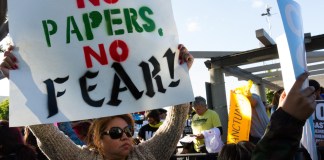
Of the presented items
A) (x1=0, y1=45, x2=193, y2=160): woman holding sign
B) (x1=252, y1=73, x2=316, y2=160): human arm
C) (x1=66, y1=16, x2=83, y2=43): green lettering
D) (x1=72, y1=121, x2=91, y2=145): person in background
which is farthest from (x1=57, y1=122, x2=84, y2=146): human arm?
(x1=252, y1=73, x2=316, y2=160): human arm

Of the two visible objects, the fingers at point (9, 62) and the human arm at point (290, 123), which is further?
the fingers at point (9, 62)

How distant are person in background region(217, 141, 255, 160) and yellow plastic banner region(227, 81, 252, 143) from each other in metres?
1.22

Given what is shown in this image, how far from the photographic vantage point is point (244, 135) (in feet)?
11.8

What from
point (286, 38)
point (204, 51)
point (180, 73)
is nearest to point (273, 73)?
point (204, 51)

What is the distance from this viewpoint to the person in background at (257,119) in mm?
3882

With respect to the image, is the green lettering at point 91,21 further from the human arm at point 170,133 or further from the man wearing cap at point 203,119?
the man wearing cap at point 203,119

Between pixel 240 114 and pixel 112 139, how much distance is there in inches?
74.9

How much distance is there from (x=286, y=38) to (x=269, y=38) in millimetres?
4335

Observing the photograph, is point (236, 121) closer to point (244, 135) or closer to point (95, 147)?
point (244, 135)

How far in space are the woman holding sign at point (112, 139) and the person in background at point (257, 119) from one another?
1.73 m

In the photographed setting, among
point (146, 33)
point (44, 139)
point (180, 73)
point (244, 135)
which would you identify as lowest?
point (244, 135)

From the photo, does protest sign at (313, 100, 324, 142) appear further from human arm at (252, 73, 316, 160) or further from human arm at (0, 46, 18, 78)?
human arm at (252, 73, 316, 160)

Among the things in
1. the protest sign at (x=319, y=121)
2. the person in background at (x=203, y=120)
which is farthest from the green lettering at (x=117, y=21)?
the person in background at (x=203, y=120)

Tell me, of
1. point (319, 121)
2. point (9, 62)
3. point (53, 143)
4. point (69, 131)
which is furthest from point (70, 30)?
point (319, 121)
